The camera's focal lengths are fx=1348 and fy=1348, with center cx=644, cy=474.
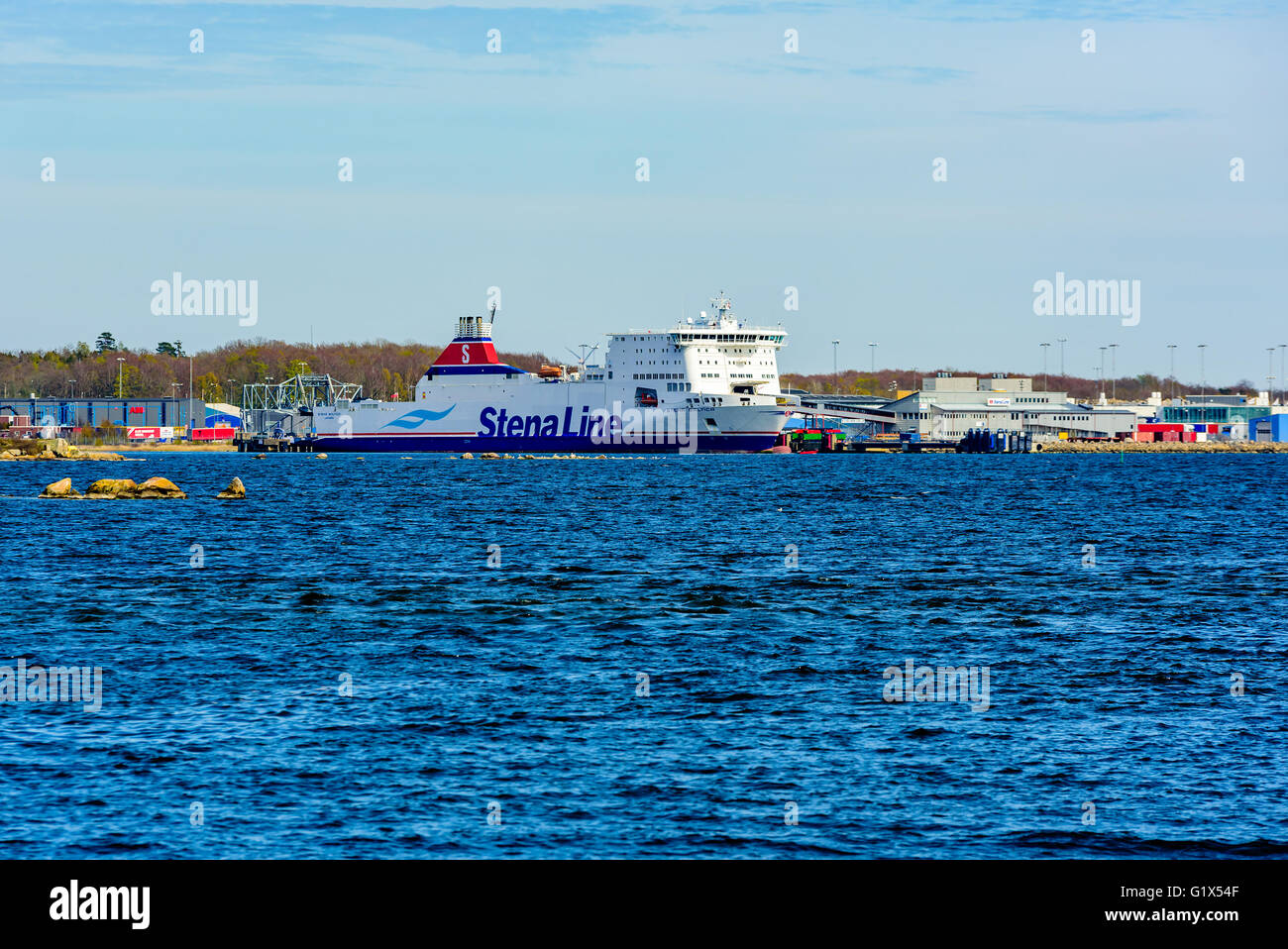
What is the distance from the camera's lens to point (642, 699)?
20.5 metres

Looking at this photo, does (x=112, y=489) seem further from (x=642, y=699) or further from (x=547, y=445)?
(x=547, y=445)

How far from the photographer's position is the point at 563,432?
15238 cm

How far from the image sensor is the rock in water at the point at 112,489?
77562 millimetres

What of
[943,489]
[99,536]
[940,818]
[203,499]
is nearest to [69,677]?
[940,818]

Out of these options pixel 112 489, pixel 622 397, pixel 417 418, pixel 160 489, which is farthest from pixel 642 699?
pixel 417 418

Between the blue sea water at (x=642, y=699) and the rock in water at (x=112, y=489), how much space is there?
84.9ft

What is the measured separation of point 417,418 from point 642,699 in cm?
14246

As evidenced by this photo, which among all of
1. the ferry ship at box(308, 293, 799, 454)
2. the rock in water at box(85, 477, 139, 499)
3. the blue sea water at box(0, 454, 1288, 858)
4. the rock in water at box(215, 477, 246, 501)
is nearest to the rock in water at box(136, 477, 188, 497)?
the rock in water at box(85, 477, 139, 499)

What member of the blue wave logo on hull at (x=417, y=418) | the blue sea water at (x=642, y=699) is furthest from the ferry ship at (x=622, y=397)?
the blue sea water at (x=642, y=699)

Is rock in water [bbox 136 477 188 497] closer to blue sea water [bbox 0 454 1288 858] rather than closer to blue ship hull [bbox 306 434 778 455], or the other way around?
blue sea water [bbox 0 454 1288 858]

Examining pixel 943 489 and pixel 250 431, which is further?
pixel 250 431
